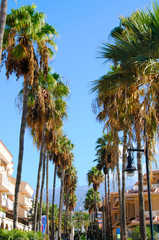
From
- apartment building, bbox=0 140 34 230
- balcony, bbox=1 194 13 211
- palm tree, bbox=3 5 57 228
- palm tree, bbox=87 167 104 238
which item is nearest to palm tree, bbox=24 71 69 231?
palm tree, bbox=3 5 57 228

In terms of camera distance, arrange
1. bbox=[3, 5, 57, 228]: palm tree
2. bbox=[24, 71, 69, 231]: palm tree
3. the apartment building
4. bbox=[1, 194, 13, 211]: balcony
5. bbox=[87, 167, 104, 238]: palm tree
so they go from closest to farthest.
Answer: bbox=[3, 5, 57, 228]: palm tree → bbox=[24, 71, 69, 231]: palm tree → the apartment building → bbox=[1, 194, 13, 211]: balcony → bbox=[87, 167, 104, 238]: palm tree

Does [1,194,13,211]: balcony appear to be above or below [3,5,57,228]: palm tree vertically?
below

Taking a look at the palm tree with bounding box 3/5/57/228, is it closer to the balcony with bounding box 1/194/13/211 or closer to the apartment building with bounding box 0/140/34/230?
the apartment building with bounding box 0/140/34/230

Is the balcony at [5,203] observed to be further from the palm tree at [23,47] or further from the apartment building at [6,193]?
the palm tree at [23,47]

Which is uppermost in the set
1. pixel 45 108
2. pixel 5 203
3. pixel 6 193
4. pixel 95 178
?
pixel 95 178

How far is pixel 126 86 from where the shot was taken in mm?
10586

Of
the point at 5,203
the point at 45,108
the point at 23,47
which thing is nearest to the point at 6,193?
the point at 5,203

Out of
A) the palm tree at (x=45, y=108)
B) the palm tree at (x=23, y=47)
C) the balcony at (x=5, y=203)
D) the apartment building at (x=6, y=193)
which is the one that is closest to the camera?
the palm tree at (x=23, y=47)

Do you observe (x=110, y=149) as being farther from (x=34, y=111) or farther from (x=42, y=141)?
(x=42, y=141)

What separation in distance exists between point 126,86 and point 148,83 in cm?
76

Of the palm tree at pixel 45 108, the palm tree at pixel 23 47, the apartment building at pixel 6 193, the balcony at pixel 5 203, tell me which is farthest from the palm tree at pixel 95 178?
the palm tree at pixel 23 47

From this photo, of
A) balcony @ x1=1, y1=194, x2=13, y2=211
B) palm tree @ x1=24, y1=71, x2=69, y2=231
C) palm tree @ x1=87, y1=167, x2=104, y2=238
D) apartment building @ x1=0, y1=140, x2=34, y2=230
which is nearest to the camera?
palm tree @ x1=24, y1=71, x2=69, y2=231

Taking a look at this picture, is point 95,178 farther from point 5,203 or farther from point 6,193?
point 5,203

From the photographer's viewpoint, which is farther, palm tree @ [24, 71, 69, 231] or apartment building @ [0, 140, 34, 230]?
apartment building @ [0, 140, 34, 230]
